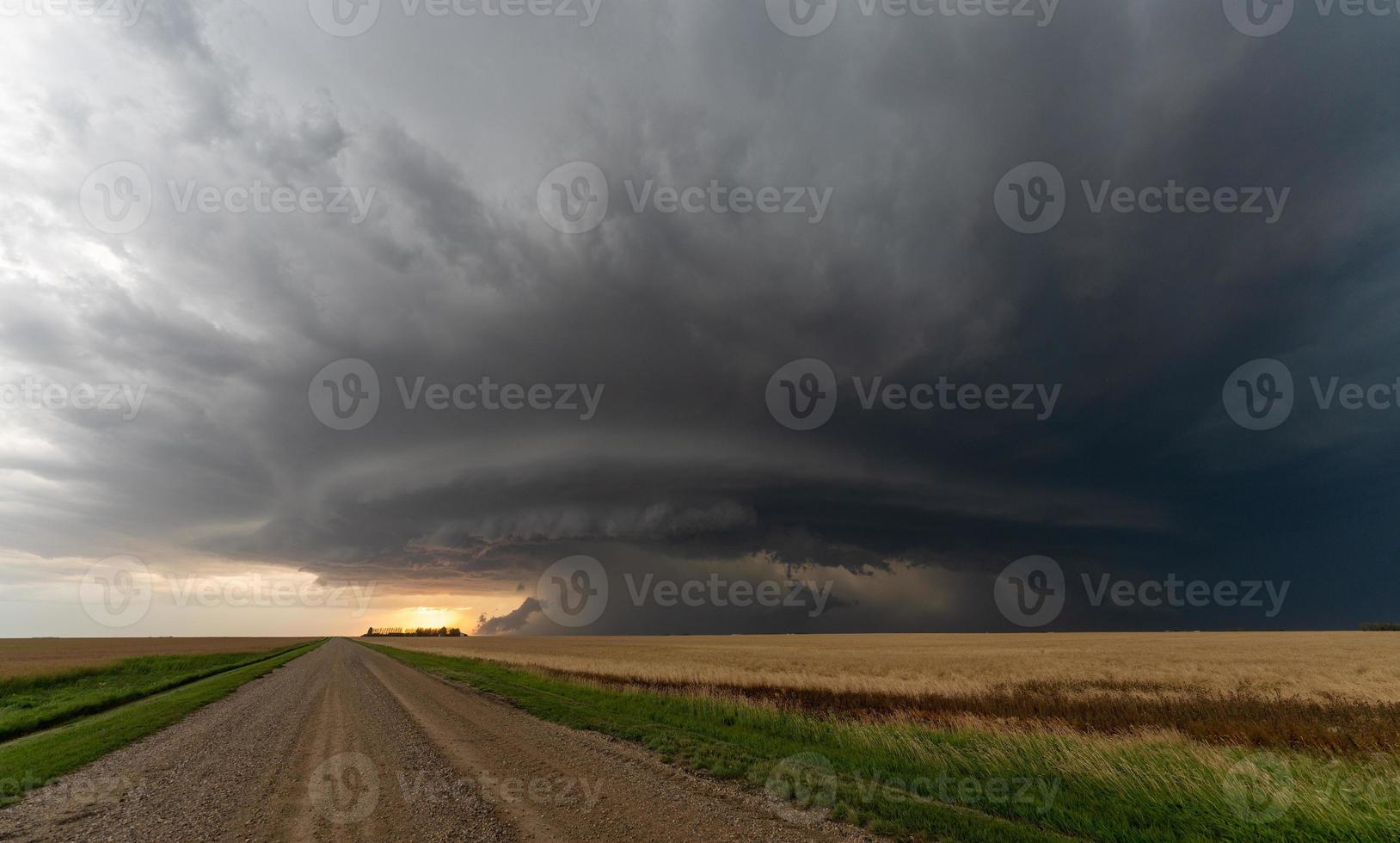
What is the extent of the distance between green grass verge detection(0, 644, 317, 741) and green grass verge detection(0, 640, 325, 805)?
38.7 inches

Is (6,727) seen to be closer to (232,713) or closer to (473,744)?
(232,713)

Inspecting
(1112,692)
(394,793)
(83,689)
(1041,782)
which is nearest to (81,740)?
(394,793)

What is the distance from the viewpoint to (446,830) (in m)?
9.96

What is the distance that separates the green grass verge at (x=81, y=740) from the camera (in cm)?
1435

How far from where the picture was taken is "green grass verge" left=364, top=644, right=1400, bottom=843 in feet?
34.0

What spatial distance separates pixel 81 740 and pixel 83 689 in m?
31.4

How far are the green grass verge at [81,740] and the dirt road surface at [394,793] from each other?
59 centimetres

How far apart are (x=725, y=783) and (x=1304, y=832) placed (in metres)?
9.80

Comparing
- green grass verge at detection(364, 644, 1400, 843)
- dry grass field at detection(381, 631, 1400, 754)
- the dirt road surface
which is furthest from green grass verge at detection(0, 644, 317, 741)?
green grass verge at detection(364, 644, 1400, 843)

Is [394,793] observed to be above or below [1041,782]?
above

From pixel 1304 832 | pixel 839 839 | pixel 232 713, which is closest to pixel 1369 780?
pixel 1304 832

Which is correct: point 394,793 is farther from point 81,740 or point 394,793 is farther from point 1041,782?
point 81,740

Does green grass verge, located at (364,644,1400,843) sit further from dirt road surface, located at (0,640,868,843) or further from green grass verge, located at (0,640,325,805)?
green grass verge, located at (0,640,325,805)

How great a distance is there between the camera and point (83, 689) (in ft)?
134
